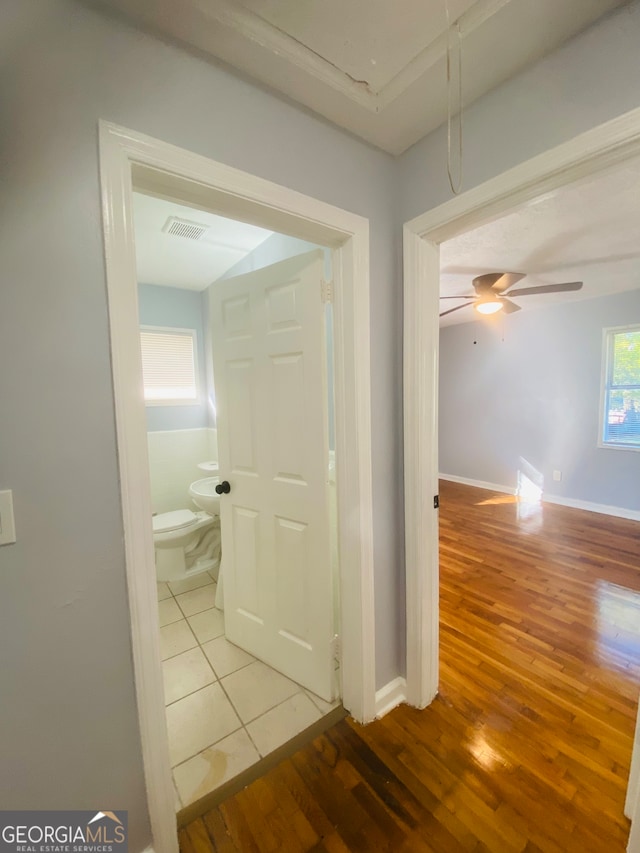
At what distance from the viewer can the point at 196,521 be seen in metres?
2.60

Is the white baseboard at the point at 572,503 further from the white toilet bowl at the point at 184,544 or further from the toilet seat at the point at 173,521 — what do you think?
the toilet seat at the point at 173,521

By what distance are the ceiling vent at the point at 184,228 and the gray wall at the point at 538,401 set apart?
410cm

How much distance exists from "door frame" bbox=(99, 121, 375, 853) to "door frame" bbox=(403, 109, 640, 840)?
0.19m

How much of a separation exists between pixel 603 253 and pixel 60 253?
3.48m

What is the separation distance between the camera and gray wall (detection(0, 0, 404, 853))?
73 centimetres

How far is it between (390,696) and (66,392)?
5.73 feet

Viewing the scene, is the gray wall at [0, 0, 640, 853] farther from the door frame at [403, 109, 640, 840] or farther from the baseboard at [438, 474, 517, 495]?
the baseboard at [438, 474, 517, 495]

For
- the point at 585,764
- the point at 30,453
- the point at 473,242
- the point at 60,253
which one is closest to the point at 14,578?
the point at 30,453

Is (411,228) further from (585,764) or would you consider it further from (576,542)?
(576,542)

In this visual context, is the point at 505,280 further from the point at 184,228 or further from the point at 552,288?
the point at 184,228

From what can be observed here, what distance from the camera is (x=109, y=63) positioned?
0.81 metres

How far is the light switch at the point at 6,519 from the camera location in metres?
0.73

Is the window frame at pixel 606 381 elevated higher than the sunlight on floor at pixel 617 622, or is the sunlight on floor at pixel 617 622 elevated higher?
the window frame at pixel 606 381

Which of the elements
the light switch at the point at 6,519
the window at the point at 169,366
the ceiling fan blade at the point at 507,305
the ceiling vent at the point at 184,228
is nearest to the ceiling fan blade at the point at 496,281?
the ceiling fan blade at the point at 507,305
